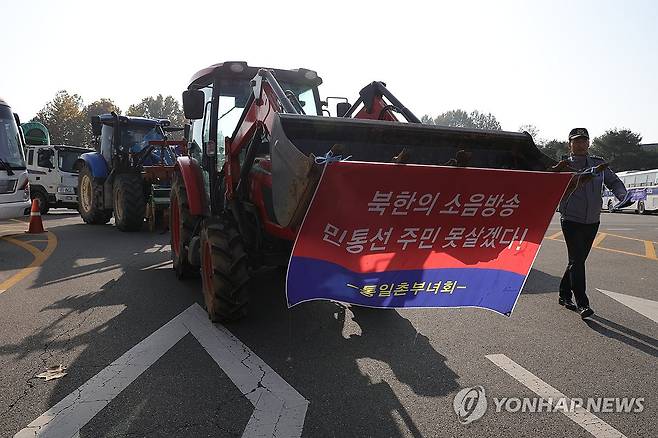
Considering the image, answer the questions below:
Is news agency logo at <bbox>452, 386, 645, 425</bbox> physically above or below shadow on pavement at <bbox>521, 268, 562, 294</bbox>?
above

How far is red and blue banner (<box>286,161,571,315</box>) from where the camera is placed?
2.98 meters

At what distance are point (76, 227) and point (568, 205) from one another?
1162cm

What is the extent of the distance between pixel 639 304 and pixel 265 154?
4.70 metres

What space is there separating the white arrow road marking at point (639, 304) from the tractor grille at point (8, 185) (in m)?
10.1

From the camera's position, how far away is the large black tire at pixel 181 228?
5.90m

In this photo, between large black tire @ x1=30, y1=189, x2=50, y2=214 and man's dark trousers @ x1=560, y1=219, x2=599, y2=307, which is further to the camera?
large black tire @ x1=30, y1=189, x2=50, y2=214

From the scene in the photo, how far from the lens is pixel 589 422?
9.45 ft

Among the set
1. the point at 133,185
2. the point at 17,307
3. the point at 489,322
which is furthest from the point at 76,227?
the point at 489,322

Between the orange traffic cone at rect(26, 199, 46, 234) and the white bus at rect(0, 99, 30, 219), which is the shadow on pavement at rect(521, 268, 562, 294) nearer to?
the white bus at rect(0, 99, 30, 219)

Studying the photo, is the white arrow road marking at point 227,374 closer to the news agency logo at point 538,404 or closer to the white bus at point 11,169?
the news agency logo at point 538,404

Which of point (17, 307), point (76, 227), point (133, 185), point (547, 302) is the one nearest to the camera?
point (17, 307)

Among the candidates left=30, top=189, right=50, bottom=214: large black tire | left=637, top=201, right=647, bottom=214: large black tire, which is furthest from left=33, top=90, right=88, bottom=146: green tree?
left=637, top=201, right=647, bottom=214: large black tire

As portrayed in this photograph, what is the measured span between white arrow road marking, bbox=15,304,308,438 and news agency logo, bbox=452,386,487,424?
3.21 feet

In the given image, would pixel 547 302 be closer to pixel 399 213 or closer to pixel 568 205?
pixel 568 205
